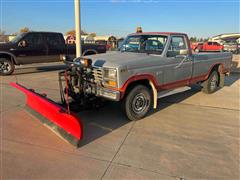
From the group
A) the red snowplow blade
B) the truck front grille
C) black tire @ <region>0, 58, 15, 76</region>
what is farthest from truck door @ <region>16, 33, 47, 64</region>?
the truck front grille

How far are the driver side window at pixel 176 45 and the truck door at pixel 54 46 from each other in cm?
786

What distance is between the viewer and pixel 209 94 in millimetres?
7270

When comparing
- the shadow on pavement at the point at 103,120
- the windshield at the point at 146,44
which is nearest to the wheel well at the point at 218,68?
the shadow on pavement at the point at 103,120

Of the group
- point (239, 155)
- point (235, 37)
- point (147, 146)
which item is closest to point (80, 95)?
point (147, 146)

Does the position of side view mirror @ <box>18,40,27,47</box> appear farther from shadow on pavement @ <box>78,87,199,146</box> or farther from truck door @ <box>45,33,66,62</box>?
shadow on pavement @ <box>78,87,199,146</box>

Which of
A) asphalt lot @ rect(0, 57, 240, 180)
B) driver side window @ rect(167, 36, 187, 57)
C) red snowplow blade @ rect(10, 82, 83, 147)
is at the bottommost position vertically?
asphalt lot @ rect(0, 57, 240, 180)

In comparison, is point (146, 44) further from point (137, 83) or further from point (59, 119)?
point (59, 119)

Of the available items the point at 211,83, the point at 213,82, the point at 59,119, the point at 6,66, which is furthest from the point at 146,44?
the point at 6,66

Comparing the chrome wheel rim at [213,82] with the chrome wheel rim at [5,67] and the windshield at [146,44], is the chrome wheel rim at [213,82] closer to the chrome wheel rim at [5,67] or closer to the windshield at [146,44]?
the windshield at [146,44]

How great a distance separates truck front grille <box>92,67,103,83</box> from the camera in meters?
4.37

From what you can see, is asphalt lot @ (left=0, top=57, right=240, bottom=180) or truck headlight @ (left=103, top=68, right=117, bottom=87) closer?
asphalt lot @ (left=0, top=57, right=240, bottom=180)

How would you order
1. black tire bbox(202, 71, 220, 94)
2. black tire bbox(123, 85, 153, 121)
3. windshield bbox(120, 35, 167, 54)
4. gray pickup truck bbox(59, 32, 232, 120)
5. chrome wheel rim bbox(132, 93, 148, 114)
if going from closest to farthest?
1. gray pickup truck bbox(59, 32, 232, 120)
2. black tire bbox(123, 85, 153, 121)
3. chrome wheel rim bbox(132, 93, 148, 114)
4. windshield bbox(120, 35, 167, 54)
5. black tire bbox(202, 71, 220, 94)

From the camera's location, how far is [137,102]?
185 inches

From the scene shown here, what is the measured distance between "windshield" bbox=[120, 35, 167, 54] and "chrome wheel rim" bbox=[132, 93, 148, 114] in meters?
1.25
